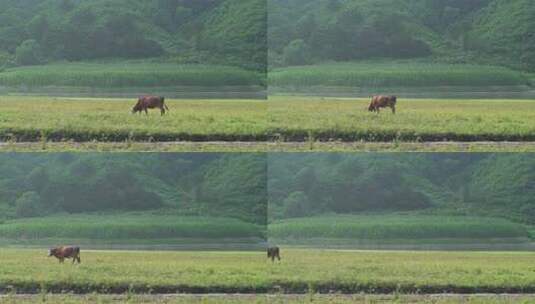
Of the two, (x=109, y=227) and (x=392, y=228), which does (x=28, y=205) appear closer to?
(x=109, y=227)

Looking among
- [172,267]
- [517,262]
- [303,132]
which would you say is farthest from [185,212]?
[517,262]

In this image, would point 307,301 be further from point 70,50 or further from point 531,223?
point 70,50

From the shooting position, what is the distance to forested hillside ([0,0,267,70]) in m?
9.45

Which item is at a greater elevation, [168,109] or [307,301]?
[168,109]

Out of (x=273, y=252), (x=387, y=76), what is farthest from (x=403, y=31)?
(x=273, y=252)

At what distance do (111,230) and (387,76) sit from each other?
236 centimetres

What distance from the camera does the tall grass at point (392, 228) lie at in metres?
9.26

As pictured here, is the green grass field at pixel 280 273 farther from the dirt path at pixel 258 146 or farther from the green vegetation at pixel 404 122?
the green vegetation at pixel 404 122

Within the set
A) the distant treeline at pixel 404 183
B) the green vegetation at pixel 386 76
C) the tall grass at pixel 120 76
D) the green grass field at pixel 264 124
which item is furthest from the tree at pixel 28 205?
the green vegetation at pixel 386 76

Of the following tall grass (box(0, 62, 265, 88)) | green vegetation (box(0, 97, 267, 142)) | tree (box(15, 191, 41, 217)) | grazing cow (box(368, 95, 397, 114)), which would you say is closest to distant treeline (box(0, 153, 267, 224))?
A: tree (box(15, 191, 41, 217))

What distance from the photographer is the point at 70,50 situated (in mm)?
9492

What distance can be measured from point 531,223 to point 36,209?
368 cm

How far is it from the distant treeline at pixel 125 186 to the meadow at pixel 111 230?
61mm

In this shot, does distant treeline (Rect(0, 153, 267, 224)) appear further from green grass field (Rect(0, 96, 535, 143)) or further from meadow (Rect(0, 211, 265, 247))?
green grass field (Rect(0, 96, 535, 143))
